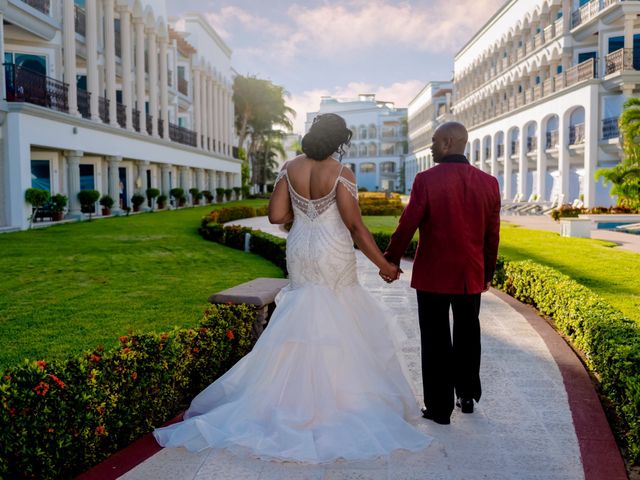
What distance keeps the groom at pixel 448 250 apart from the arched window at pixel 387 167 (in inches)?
4261

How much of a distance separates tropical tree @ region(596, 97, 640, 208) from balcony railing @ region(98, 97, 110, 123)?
21.4m

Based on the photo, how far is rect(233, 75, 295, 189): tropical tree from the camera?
63125mm

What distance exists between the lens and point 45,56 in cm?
2306

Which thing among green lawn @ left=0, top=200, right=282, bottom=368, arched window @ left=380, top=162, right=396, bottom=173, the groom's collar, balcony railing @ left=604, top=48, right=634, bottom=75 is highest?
balcony railing @ left=604, top=48, right=634, bottom=75

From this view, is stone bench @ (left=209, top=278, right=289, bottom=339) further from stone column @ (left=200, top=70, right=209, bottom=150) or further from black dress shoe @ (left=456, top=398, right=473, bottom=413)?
stone column @ (left=200, top=70, right=209, bottom=150)

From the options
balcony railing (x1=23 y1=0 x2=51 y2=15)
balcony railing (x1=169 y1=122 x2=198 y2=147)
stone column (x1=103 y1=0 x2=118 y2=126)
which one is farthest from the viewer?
balcony railing (x1=169 y1=122 x2=198 y2=147)

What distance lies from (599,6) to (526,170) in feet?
42.1

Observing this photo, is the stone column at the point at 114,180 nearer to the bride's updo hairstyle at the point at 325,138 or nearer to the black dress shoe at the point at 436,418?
the bride's updo hairstyle at the point at 325,138

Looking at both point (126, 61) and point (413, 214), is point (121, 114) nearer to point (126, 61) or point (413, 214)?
point (126, 61)

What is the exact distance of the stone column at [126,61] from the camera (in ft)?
93.5

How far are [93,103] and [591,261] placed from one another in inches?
775

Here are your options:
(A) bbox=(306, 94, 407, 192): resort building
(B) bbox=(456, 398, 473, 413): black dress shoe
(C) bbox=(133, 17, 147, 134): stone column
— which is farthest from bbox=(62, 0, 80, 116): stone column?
(A) bbox=(306, 94, 407, 192): resort building

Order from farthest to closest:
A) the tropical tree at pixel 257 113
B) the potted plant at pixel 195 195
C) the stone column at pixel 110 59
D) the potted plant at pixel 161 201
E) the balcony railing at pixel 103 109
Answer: the tropical tree at pixel 257 113 → the potted plant at pixel 195 195 → the potted plant at pixel 161 201 → the stone column at pixel 110 59 → the balcony railing at pixel 103 109

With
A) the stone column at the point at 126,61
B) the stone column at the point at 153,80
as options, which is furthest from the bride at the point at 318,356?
the stone column at the point at 153,80
